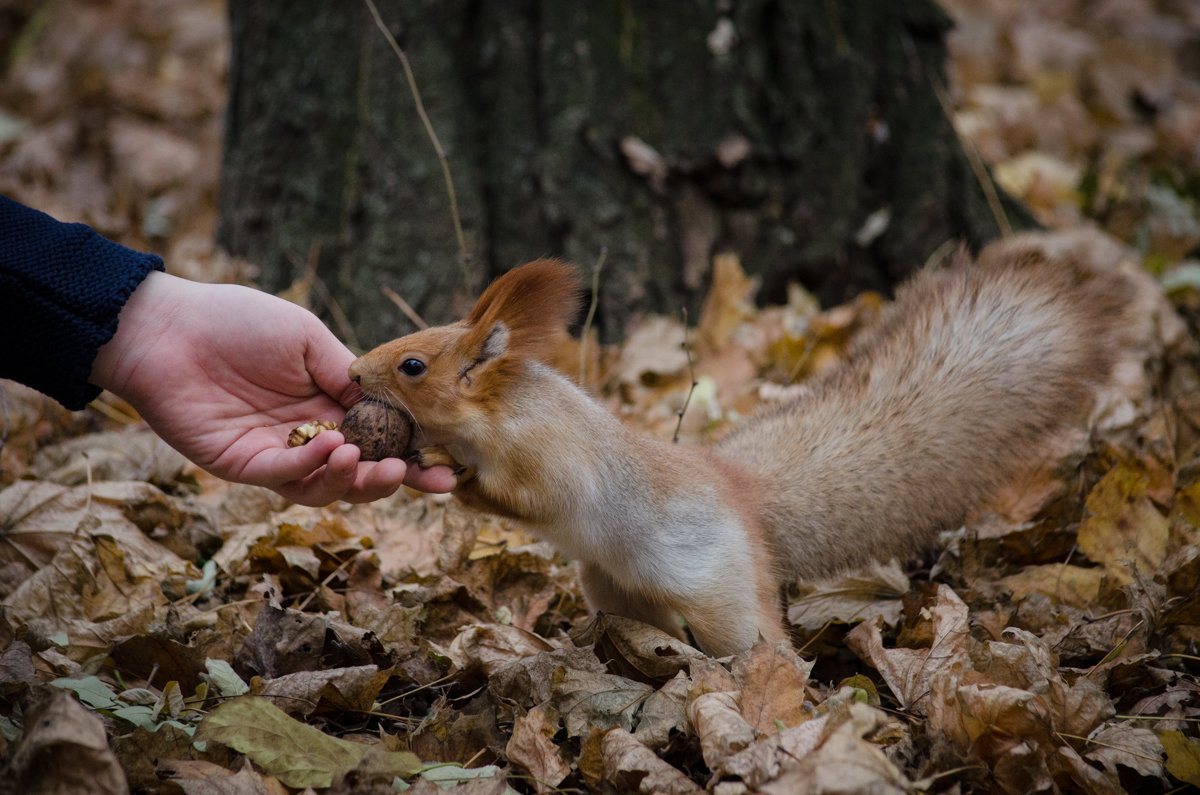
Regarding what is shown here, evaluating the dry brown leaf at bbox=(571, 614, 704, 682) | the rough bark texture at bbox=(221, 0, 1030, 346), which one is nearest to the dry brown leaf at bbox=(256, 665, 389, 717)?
the dry brown leaf at bbox=(571, 614, 704, 682)

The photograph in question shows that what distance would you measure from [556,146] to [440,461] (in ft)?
5.16

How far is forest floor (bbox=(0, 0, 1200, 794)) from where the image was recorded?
4.80ft

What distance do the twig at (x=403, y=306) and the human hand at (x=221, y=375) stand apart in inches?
40.9

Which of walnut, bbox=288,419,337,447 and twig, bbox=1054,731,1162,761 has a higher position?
walnut, bbox=288,419,337,447

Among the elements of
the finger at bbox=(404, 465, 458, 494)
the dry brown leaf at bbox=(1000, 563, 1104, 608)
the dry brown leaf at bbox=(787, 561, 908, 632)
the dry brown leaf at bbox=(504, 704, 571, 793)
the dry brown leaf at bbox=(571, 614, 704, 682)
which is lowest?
the dry brown leaf at bbox=(787, 561, 908, 632)

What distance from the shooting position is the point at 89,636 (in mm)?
1813

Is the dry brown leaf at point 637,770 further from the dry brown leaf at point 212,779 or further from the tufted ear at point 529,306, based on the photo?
the tufted ear at point 529,306

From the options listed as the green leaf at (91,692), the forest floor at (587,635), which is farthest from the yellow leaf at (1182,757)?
the green leaf at (91,692)

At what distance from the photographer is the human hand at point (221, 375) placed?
6.29 ft

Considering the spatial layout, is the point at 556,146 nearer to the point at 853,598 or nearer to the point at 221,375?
the point at 221,375

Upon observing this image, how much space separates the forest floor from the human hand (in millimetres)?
262

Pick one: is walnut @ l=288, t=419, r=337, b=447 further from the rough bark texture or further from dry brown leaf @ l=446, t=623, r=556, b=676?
the rough bark texture

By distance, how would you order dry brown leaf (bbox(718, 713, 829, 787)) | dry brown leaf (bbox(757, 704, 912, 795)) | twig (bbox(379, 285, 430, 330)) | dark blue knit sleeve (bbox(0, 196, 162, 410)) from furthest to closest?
1. twig (bbox(379, 285, 430, 330))
2. dark blue knit sleeve (bbox(0, 196, 162, 410))
3. dry brown leaf (bbox(718, 713, 829, 787))
4. dry brown leaf (bbox(757, 704, 912, 795))

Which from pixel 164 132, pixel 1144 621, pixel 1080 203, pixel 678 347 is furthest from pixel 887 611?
pixel 164 132
